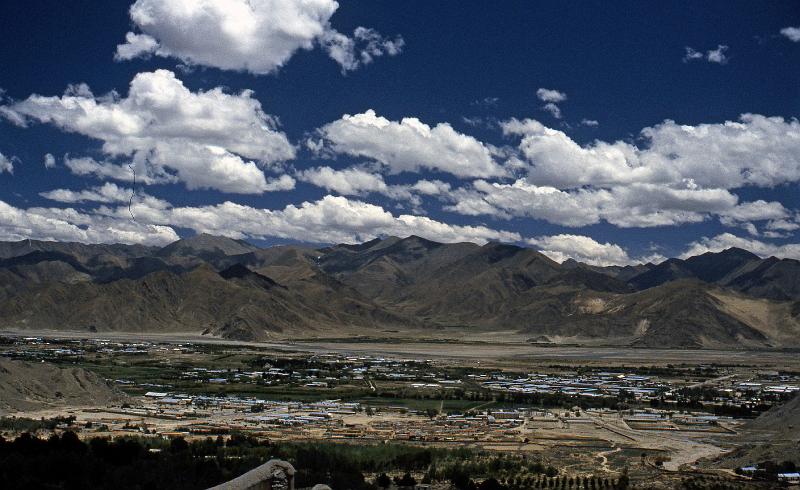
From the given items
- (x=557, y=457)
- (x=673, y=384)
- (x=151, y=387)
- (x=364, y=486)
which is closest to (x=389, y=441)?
(x=557, y=457)

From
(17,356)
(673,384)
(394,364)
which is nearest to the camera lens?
(673,384)

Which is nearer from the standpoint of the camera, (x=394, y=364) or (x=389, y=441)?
(x=389, y=441)

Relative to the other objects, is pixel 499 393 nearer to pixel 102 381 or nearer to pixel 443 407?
pixel 443 407

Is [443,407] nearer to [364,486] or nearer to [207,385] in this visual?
[207,385]

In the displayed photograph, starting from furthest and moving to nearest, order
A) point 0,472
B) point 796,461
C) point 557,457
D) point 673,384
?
point 673,384
point 557,457
point 796,461
point 0,472

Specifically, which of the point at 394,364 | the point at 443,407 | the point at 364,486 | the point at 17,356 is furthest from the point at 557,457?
the point at 17,356

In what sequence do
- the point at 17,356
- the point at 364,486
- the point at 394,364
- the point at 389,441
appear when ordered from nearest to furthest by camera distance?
the point at 364,486 < the point at 389,441 < the point at 17,356 < the point at 394,364
